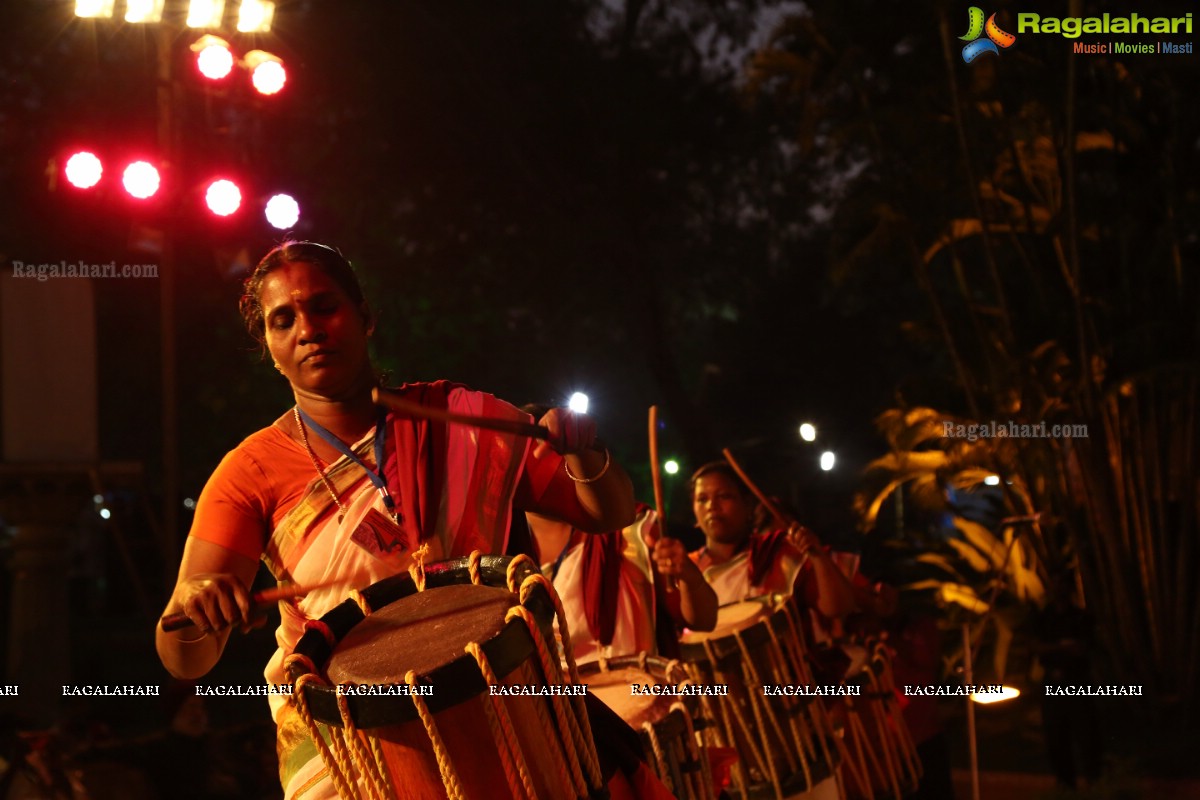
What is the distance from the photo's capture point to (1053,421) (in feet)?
44.1

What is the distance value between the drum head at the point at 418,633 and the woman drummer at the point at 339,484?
251 millimetres

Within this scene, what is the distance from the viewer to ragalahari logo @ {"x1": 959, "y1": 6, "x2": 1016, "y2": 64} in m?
12.3

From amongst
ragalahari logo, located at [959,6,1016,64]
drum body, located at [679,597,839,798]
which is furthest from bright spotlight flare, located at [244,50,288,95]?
ragalahari logo, located at [959,6,1016,64]

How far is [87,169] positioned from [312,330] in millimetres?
5297

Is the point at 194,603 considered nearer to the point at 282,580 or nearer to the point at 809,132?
the point at 282,580

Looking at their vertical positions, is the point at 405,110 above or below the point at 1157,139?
above

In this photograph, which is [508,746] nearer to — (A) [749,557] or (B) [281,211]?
(A) [749,557]

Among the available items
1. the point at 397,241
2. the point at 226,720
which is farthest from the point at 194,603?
the point at 397,241

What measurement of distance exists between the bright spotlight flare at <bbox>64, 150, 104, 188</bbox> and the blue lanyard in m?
5.16

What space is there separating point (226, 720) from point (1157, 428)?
9.15 m

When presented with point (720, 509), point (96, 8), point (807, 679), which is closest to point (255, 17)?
point (96, 8)

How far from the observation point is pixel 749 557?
7.02m

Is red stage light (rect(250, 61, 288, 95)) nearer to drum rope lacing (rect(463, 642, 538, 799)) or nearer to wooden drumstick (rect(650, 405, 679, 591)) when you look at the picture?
wooden drumstick (rect(650, 405, 679, 591))

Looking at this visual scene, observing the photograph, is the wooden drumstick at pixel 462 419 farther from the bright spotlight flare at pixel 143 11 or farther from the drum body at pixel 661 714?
the bright spotlight flare at pixel 143 11
